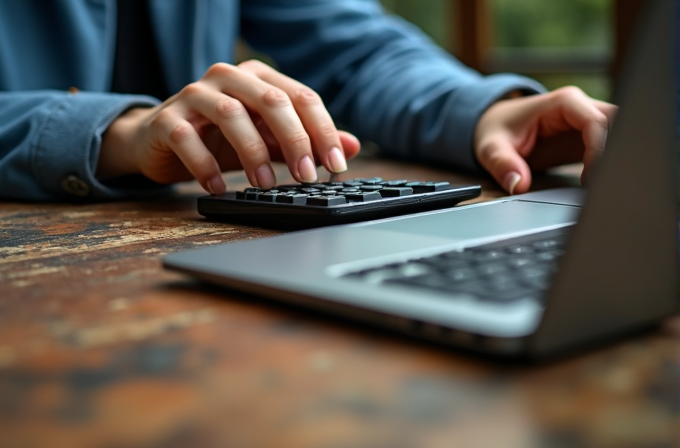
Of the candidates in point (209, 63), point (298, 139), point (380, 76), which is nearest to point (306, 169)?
point (298, 139)

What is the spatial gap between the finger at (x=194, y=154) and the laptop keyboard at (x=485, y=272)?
0.36m

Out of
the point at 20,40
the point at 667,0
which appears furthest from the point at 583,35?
the point at 667,0

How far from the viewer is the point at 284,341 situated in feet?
0.93

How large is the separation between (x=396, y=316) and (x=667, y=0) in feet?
0.44

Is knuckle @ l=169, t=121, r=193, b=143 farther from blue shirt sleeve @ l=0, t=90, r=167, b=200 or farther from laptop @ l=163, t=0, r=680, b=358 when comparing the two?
laptop @ l=163, t=0, r=680, b=358

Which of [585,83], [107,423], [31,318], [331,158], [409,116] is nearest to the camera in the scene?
[107,423]

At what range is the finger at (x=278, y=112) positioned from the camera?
2.13 ft

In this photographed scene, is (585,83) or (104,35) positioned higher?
(104,35)

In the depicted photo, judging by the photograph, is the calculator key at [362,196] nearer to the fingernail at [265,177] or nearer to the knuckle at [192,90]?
the fingernail at [265,177]

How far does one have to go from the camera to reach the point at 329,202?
510mm

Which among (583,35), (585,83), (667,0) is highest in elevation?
(667,0)

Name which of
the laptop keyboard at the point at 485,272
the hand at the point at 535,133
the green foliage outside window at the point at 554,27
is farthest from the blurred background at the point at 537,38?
the laptop keyboard at the point at 485,272

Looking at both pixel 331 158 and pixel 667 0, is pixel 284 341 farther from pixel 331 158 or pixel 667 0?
pixel 331 158

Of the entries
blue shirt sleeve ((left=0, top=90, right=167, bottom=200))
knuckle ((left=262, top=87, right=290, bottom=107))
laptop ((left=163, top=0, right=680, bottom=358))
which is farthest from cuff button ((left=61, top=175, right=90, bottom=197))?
laptop ((left=163, top=0, right=680, bottom=358))
